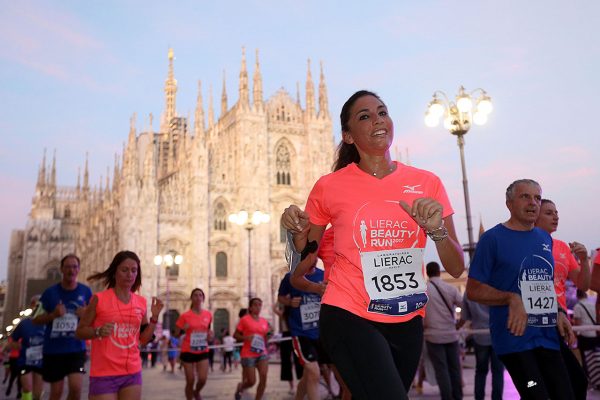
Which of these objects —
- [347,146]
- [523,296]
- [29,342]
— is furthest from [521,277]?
[29,342]

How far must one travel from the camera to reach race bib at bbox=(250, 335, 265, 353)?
9.47 m

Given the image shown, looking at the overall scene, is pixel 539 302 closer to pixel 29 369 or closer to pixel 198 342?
pixel 198 342

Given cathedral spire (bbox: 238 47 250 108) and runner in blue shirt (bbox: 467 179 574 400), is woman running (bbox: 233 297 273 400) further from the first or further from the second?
cathedral spire (bbox: 238 47 250 108)

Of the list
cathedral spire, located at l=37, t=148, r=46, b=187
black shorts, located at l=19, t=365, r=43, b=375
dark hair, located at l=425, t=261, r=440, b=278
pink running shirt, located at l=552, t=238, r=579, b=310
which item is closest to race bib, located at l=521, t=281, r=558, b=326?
pink running shirt, located at l=552, t=238, r=579, b=310

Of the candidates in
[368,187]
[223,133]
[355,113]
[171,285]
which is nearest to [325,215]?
[368,187]

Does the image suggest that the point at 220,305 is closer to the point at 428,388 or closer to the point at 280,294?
the point at 428,388

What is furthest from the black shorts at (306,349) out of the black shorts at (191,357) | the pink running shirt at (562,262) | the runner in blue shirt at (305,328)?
the pink running shirt at (562,262)

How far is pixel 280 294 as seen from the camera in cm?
793

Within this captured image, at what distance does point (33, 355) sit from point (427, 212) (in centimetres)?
833

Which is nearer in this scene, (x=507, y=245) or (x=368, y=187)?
(x=368, y=187)

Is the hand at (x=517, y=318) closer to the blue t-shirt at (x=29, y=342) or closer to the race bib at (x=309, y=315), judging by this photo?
the race bib at (x=309, y=315)

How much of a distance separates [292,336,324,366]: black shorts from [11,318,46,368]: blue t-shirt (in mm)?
4088

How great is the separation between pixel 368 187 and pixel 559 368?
1.98 m

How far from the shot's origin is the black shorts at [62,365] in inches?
242
